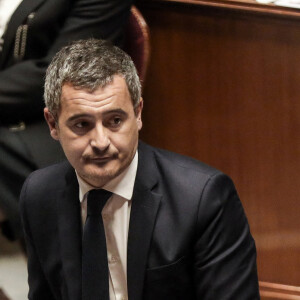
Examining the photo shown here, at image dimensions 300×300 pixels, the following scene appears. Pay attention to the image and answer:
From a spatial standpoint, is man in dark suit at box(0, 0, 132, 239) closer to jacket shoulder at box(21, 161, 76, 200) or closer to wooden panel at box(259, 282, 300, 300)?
jacket shoulder at box(21, 161, 76, 200)

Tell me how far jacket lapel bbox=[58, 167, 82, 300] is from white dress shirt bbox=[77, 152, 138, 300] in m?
0.02

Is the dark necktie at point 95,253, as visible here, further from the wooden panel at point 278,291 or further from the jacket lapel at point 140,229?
the wooden panel at point 278,291

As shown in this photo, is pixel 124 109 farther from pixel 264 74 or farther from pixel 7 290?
pixel 7 290

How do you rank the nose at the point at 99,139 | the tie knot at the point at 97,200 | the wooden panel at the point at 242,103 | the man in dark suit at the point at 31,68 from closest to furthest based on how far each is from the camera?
the nose at the point at 99,139 < the tie knot at the point at 97,200 < the man in dark suit at the point at 31,68 < the wooden panel at the point at 242,103

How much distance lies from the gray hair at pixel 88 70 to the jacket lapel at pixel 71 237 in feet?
0.56

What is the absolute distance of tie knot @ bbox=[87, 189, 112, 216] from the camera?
3.92ft

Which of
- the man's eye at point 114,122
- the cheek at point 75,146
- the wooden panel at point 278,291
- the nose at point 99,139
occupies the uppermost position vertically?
the man's eye at point 114,122

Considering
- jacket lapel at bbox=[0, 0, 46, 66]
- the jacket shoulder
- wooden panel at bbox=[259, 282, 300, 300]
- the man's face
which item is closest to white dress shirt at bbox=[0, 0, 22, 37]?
jacket lapel at bbox=[0, 0, 46, 66]

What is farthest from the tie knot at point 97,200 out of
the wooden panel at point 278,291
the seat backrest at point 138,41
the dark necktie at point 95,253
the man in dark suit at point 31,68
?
the wooden panel at point 278,291

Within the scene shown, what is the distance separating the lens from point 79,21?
1.58m

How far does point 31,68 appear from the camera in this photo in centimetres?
156

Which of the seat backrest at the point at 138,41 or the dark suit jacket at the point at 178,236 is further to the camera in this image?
the seat backrest at the point at 138,41

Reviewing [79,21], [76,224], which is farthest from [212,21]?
[76,224]

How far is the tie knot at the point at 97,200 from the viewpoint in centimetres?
119
